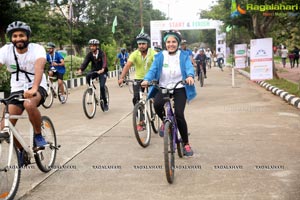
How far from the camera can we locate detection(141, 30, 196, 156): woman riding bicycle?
5.06 meters

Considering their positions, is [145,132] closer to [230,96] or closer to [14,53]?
[14,53]

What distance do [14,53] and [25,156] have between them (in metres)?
1.12

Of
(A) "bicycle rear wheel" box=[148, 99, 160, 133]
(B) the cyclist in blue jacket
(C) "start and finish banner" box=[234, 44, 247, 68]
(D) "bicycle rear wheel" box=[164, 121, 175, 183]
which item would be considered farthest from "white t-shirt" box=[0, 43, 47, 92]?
(C) "start and finish banner" box=[234, 44, 247, 68]

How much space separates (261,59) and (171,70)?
9.13m

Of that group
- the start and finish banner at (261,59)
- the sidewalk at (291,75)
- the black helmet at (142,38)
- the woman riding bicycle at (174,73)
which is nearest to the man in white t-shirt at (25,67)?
the woman riding bicycle at (174,73)

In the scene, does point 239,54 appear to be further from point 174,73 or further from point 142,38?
point 174,73

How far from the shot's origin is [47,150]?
4.98 meters

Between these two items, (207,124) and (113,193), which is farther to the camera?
(207,124)

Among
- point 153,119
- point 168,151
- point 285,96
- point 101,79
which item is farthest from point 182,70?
point 285,96

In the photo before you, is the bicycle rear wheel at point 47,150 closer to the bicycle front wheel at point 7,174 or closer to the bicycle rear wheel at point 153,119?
the bicycle front wheel at point 7,174

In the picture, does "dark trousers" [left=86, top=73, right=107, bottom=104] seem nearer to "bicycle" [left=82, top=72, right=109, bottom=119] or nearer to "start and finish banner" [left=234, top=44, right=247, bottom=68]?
"bicycle" [left=82, top=72, right=109, bottom=119]

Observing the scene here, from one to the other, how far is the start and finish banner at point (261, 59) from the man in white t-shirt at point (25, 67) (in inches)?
405

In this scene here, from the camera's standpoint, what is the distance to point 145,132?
21.1 ft

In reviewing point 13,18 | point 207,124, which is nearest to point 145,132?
point 207,124
